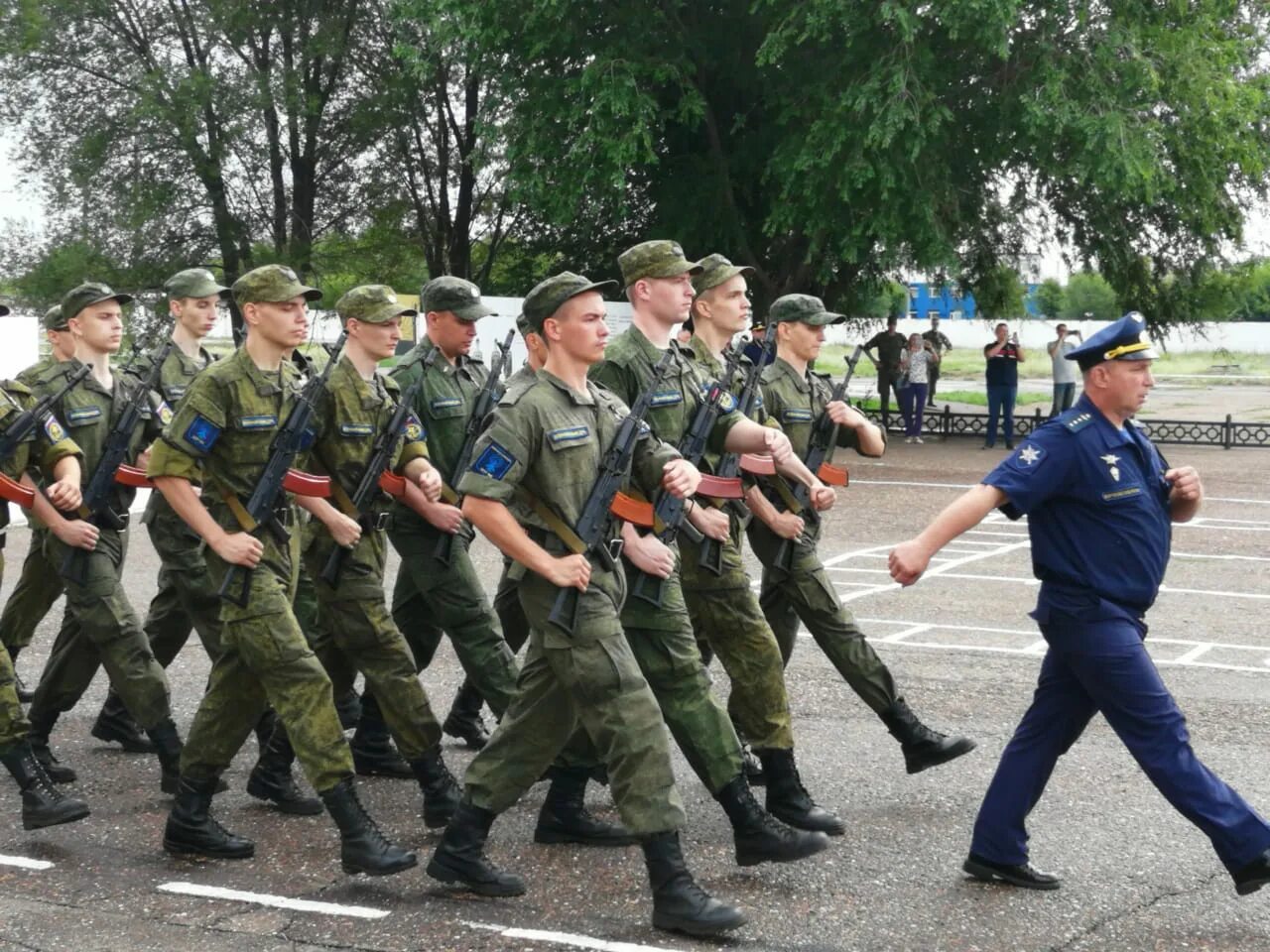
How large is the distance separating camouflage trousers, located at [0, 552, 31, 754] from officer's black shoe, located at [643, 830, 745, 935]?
247 cm

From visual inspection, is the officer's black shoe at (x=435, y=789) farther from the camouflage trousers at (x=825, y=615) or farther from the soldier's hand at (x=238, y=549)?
the camouflage trousers at (x=825, y=615)

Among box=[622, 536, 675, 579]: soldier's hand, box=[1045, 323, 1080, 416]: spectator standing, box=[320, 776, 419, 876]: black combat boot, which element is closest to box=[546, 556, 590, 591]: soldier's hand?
box=[622, 536, 675, 579]: soldier's hand

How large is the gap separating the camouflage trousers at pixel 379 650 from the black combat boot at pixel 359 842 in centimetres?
61

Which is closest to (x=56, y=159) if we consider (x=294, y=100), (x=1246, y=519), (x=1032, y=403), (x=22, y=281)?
(x=22, y=281)

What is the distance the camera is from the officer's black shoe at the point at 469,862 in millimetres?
5695

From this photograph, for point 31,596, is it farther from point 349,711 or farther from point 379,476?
point 379,476

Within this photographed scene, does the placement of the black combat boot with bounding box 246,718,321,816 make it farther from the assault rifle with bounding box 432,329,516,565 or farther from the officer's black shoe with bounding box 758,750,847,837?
the officer's black shoe with bounding box 758,750,847,837

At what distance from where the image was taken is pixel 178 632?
8.15 metres

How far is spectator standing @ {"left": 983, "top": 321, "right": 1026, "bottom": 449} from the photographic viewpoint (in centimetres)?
2403

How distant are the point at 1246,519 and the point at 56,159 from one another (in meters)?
21.0

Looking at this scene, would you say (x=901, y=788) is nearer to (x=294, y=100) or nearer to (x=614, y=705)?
(x=614, y=705)

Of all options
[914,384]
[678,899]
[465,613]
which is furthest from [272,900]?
[914,384]

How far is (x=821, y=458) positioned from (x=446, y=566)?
165 centimetres

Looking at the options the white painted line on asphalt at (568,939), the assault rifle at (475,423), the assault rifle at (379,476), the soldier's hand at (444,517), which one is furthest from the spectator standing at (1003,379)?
the white painted line on asphalt at (568,939)
